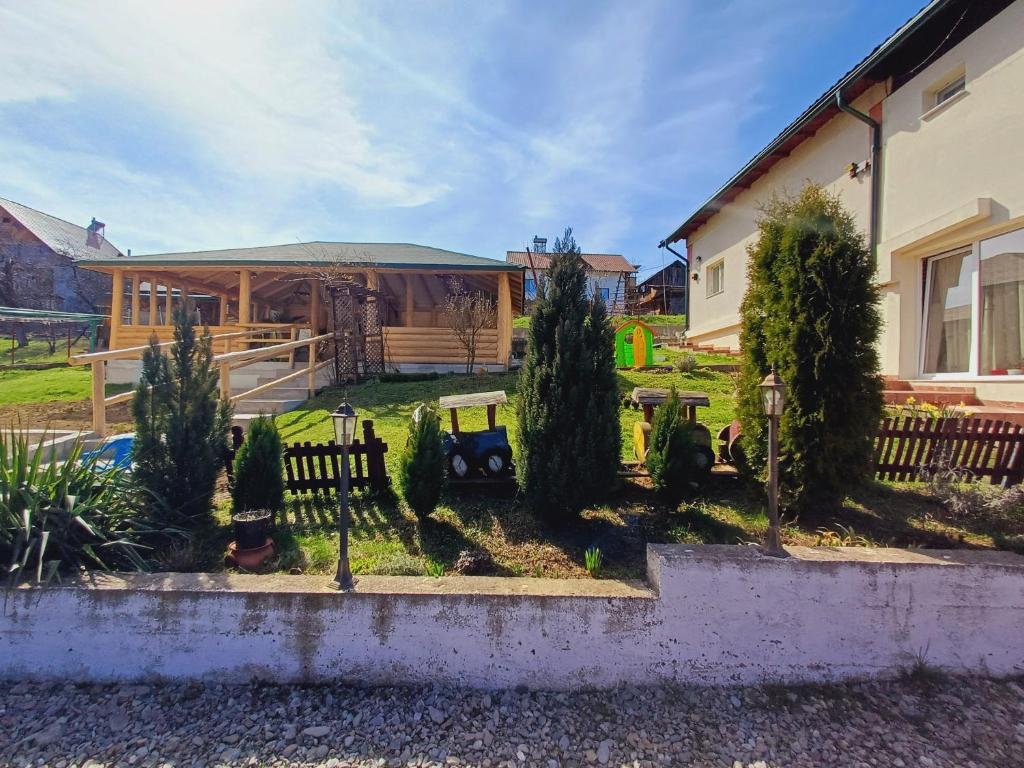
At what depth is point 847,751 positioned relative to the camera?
6.77 feet

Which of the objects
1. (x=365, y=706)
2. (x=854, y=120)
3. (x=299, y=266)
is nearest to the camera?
(x=365, y=706)

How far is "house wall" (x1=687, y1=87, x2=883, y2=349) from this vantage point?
778 centimetres

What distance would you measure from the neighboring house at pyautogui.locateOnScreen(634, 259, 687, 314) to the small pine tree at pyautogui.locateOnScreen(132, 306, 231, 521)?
31.2 m

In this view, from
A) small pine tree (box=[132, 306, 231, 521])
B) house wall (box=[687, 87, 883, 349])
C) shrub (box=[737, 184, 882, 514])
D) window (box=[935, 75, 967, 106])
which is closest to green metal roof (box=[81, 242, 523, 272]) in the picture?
house wall (box=[687, 87, 883, 349])

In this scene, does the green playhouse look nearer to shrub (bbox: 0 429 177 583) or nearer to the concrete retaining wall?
the concrete retaining wall

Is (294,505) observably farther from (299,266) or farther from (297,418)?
(299,266)

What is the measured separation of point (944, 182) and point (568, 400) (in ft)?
21.6

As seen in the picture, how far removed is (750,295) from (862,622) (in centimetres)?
218

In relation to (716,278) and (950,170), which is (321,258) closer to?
(716,278)

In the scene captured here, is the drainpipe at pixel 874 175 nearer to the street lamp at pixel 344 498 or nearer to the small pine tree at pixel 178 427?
the street lamp at pixel 344 498

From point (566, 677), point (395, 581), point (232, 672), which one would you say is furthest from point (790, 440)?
point (232, 672)

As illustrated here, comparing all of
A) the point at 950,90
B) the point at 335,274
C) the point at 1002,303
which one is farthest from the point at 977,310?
the point at 335,274

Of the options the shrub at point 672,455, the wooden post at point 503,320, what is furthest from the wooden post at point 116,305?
the shrub at point 672,455

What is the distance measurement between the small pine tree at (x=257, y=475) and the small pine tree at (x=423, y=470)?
100 cm
